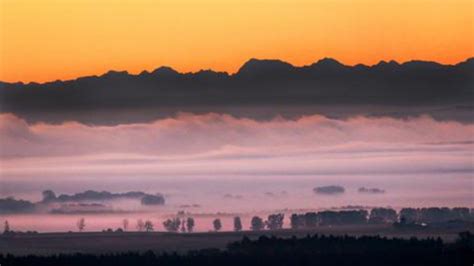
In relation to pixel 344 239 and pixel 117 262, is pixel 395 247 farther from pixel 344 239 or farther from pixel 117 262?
pixel 117 262

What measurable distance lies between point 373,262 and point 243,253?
6.45 meters

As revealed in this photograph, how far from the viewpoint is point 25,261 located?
145500mm

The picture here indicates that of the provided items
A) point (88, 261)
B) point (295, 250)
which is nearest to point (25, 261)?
point (88, 261)

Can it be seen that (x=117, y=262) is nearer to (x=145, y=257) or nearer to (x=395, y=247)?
(x=145, y=257)

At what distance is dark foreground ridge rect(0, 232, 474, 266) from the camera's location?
146 meters

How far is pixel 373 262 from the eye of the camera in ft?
482

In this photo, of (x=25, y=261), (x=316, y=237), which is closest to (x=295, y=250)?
(x=316, y=237)

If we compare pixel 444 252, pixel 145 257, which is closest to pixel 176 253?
pixel 145 257

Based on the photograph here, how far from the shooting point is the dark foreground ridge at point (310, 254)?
146250 millimetres

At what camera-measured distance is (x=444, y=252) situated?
148 metres

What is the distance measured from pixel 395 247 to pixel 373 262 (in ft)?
8.06

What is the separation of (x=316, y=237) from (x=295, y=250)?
115 centimetres

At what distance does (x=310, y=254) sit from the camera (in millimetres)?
149875

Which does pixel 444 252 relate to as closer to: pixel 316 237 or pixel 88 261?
pixel 316 237
